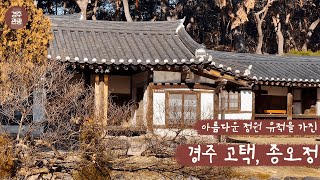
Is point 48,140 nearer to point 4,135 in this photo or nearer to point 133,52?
point 4,135

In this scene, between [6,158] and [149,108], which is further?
[149,108]

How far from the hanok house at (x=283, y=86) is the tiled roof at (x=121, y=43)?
4.09 metres

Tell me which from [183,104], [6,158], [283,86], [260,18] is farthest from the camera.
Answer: [260,18]

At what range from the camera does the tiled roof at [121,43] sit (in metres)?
14.4

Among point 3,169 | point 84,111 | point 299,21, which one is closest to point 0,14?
point 84,111

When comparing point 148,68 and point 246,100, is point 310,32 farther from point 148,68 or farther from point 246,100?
point 148,68

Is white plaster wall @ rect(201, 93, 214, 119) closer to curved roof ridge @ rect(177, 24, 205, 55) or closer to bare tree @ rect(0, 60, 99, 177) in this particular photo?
curved roof ridge @ rect(177, 24, 205, 55)

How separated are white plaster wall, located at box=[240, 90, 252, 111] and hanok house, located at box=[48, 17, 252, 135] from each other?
2.35 meters

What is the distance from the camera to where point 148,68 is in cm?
1462

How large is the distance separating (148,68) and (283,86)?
855cm

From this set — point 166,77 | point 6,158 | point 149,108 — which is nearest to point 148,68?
point 166,77

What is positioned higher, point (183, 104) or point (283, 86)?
point (283, 86)

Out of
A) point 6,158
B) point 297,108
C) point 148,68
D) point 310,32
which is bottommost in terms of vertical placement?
point 6,158

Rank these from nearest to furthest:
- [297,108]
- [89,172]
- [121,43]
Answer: [89,172]
[121,43]
[297,108]
